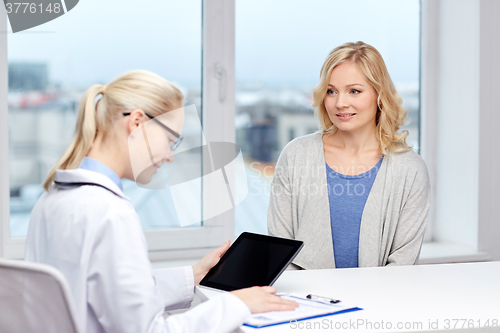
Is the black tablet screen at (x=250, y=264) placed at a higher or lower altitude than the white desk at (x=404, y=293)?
higher

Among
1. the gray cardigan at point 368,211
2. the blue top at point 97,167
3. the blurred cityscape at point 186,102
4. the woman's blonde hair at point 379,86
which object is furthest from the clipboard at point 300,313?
the blurred cityscape at point 186,102

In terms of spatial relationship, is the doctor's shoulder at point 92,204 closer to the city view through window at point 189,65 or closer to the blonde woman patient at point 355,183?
the blonde woman patient at point 355,183

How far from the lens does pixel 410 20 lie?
8.90ft

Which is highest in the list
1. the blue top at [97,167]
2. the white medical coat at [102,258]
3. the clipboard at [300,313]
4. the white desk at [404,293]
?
the blue top at [97,167]

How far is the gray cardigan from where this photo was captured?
166cm

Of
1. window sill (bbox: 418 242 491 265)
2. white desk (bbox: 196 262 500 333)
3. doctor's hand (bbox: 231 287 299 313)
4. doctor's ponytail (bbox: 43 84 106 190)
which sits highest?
doctor's ponytail (bbox: 43 84 106 190)

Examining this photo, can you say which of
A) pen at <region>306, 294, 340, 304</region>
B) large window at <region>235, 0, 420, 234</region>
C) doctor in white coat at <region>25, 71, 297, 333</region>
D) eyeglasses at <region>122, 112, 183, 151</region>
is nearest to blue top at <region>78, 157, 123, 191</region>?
doctor in white coat at <region>25, 71, 297, 333</region>

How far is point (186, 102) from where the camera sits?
2.01m

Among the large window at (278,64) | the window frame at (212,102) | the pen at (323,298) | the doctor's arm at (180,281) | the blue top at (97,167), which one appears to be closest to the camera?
the blue top at (97,167)

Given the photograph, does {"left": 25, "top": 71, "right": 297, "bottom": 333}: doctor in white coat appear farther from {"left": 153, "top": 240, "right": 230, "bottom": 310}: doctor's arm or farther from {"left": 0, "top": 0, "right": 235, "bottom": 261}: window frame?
{"left": 0, "top": 0, "right": 235, "bottom": 261}: window frame

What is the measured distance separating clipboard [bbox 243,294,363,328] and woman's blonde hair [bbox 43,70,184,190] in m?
0.45

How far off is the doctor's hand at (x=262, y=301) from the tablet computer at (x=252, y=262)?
0.31ft

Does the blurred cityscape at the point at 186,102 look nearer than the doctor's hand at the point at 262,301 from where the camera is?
No

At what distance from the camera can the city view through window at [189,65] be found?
2215 mm
